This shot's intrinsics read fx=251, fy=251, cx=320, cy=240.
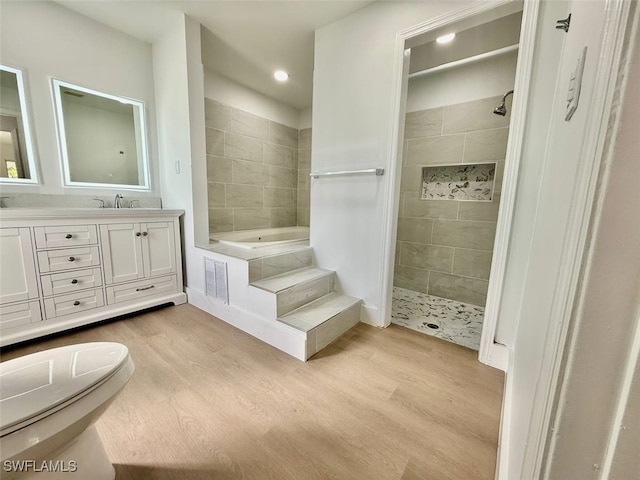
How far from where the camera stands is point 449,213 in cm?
251

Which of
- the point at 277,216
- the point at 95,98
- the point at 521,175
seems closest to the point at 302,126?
the point at 277,216

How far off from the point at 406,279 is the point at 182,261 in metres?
2.35

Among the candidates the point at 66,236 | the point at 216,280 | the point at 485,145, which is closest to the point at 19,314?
the point at 66,236

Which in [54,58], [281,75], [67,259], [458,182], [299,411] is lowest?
[299,411]

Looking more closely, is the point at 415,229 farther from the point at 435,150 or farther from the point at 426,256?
the point at 435,150

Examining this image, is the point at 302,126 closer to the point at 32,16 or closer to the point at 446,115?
the point at 446,115

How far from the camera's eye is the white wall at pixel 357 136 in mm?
1714

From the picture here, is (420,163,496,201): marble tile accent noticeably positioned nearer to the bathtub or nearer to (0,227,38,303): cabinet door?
the bathtub

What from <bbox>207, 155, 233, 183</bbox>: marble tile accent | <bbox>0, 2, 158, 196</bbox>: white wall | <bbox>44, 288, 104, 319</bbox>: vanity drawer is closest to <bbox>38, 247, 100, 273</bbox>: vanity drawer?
<bbox>44, 288, 104, 319</bbox>: vanity drawer

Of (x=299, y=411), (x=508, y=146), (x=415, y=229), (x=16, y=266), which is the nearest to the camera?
(x=299, y=411)

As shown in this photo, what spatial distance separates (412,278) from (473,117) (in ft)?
5.47

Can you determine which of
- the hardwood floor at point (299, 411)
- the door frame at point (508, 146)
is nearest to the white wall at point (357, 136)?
the door frame at point (508, 146)

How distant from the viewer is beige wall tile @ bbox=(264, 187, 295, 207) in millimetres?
3381

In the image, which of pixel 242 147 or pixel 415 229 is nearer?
pixel 415 229
